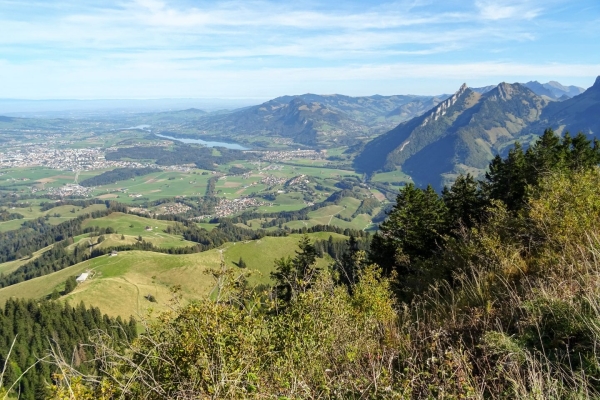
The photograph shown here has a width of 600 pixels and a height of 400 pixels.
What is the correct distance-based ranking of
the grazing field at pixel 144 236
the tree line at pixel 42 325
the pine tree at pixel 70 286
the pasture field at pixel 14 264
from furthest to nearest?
the grazing field at pixel 144 236, the pasture field at pixel 14 264, the pine tree at pixel 70 286, the tree line at pixel 42 325

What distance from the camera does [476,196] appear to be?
146 ft

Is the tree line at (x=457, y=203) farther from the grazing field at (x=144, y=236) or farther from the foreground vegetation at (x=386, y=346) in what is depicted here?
the grazing field at (x=144, y=236)

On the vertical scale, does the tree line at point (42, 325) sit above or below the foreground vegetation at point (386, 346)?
below

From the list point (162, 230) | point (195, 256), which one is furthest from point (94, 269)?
point (162, 230)

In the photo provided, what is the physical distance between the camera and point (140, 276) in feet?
382

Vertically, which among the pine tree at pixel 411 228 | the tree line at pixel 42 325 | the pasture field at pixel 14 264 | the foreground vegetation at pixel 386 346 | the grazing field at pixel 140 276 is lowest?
the pasture field at pixel 14 264

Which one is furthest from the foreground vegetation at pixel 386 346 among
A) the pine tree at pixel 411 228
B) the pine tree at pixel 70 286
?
the pine tree at pixel 70 286

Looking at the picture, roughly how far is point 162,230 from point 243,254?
85.0 meters

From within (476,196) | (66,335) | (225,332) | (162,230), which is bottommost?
(162,230)

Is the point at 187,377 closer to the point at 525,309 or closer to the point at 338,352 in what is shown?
the point at 338,352

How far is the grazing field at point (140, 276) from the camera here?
3728 inches

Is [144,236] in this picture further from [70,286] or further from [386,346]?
[386,346]

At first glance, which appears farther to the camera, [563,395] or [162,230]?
[162,230]

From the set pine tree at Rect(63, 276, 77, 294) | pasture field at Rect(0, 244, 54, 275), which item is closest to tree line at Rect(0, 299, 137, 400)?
pine tree at Rect(63, 276, 77, 294)
